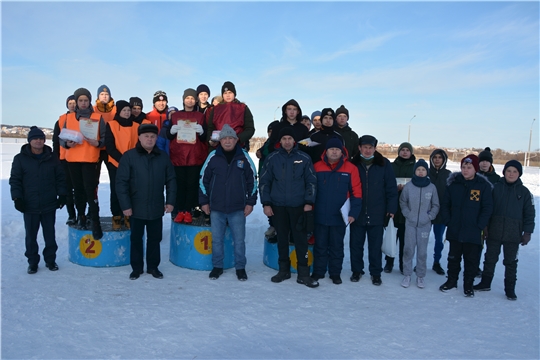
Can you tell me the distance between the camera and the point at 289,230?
5.25 meters

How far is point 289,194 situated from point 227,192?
0.84m

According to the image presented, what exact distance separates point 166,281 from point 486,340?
3685 mm

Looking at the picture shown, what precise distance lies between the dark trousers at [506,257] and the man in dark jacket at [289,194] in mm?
2298

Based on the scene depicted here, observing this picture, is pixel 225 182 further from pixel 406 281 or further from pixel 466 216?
pixel 466 216

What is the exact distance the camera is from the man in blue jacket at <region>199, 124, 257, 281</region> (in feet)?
16.9

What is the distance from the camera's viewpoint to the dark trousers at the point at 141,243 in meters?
5.11

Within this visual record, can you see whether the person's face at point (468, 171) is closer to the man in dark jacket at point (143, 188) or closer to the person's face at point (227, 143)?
the person's face at point (227, 143)

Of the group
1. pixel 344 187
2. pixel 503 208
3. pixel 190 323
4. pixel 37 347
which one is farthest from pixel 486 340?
pixel 37 347

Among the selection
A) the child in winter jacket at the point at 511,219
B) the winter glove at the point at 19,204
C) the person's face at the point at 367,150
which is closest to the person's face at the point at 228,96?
the person's face at the point at 367,150

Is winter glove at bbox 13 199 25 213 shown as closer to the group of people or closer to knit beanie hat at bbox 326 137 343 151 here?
the group of people

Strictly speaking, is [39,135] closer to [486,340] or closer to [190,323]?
[190,323]

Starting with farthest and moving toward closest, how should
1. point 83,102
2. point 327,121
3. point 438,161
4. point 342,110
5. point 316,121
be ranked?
point 316,121 < point 342,110 < point 438,161 < point 327,121 < point 83,102

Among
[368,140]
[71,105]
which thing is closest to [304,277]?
[368,140]

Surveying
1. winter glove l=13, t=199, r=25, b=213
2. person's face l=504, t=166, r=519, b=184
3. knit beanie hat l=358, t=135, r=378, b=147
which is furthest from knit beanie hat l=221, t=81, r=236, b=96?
person's face l=504, t=166, r=519, b=184
